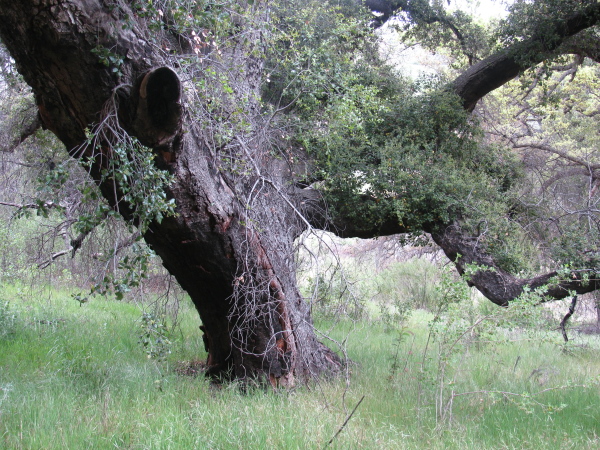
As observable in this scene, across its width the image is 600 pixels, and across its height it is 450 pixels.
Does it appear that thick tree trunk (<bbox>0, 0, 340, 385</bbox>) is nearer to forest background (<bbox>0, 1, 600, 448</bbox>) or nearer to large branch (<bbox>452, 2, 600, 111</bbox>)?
forest background (<bbox>0, 1, 600, 448</bbox>)

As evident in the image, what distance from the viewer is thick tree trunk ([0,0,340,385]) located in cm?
341

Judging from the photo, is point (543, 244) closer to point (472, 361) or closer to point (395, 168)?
point (472, 361)

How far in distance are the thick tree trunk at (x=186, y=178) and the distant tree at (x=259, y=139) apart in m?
0.01

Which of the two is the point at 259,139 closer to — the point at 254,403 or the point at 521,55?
the point at 254,403

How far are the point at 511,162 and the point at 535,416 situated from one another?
5616 millimetres

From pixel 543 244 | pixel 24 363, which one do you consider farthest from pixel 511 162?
pixel 24 363

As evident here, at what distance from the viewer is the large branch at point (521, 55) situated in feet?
25.1

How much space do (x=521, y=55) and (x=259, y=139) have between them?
16.4 ft

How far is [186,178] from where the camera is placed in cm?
423

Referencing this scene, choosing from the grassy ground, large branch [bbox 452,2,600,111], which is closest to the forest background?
the grassy ground

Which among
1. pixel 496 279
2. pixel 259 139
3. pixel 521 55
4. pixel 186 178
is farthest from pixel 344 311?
pixel 521 55

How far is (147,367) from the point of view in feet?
18.6

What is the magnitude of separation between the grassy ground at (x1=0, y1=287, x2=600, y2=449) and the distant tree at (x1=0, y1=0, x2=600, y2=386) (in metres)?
0.85

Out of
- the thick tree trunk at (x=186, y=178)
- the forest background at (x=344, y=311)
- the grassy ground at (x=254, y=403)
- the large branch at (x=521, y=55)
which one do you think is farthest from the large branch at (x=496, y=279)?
the large branch at (x=521, y=55)
